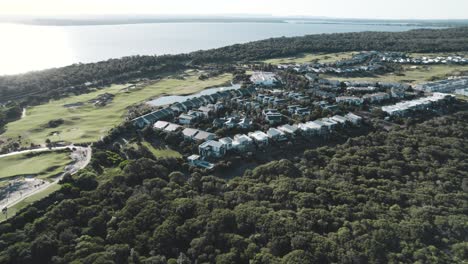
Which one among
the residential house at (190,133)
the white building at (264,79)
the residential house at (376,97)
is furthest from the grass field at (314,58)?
the residential house at (190,133)

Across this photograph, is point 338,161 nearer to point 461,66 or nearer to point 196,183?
point 196,183

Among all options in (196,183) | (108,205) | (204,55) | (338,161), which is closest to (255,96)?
(338,161)

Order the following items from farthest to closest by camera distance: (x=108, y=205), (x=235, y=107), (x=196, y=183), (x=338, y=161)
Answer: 1. (x=235, y=107)
2. (x=338, y=161)
3. (x=196, y=183)
4. (x=108, y=205)

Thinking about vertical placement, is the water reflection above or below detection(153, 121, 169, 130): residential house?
above

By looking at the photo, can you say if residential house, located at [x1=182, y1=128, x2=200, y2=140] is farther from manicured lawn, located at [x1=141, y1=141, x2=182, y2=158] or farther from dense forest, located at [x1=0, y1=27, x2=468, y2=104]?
dense forest, located at [x1=0, y1=27, x2=468, y2=104]

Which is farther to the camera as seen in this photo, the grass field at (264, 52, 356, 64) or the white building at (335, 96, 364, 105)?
the grass field at (264, 52, 356, 64)

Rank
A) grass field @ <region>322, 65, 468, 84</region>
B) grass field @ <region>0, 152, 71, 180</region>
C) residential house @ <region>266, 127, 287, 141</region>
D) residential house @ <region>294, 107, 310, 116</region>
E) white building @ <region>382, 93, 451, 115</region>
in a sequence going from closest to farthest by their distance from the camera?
grass field @ <region>0, 152, 71, 180</region>, residential house @ <region>266, 127, 287, 141</region>, residential house @ <region>294, 107, 310, 116</region>, white building @ <region>382, 93, 451, 115</region>, grass field @ <region>322, 65, 468, 84</region>

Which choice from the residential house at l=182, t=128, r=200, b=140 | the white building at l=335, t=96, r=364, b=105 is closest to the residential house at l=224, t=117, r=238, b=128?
the residential house at l=182, t=128, r=200, b=140
